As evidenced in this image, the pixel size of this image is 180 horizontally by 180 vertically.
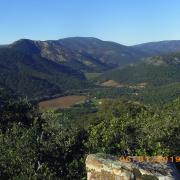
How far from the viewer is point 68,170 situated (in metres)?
36.2

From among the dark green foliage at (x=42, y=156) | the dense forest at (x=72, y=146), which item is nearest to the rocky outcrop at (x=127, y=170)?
the dark green foliage at (x=42, y=156)

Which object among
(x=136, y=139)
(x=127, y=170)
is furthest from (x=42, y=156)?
(x=127, y=170)

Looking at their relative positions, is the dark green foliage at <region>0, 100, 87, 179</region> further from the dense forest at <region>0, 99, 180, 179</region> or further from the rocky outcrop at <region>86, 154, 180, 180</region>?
the rocky outcrop at <region>86, 154, 180, 180</region>

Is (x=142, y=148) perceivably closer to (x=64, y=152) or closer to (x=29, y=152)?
(x=64, y=152)

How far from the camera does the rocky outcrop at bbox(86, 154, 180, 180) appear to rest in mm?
27516

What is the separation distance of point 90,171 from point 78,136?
1563 cm

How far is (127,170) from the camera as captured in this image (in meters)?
27.6

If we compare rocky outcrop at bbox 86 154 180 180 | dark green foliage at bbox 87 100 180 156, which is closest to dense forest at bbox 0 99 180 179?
dark green foliage at bbox 87 100 180 156

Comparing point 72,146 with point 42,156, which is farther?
point 72,146

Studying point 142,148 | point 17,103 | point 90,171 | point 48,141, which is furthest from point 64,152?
point 17,103

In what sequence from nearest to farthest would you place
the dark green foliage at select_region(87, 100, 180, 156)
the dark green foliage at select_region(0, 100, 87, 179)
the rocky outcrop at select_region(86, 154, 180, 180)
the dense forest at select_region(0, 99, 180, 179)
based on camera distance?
the rocky outcrop at select_region(86, 154, 180, 180) → the dark green foliage at select_region(0, 100, 87, 179) → the dense forest at select_region(0, 99, 180, 179) → the dark green foliage at select_region(87, 100, 180, 156)

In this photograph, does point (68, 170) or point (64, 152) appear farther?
point (64, 152)

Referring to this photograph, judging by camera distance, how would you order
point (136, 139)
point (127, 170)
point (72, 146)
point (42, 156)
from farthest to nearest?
point (136, 139), point (72, 146), point (42, 156), point (127, 170)

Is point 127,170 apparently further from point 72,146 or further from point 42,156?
point 72,146
